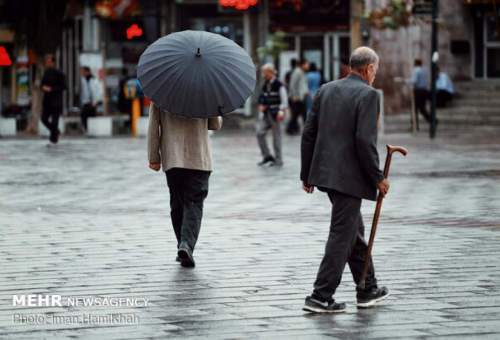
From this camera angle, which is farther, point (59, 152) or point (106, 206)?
point (59, 152)

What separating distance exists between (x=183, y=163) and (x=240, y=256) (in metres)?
0.99

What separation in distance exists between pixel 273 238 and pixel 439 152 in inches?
531

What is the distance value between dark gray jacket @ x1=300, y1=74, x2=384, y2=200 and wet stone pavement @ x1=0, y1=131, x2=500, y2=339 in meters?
0.82

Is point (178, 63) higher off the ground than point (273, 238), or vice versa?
point (178, 63)

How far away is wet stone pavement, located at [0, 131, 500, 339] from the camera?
7652 millimetres

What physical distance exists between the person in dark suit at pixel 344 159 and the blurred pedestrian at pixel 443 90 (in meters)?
27.4

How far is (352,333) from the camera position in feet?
24.1

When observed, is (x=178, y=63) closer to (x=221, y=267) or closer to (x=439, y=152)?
(x=221, y=267)

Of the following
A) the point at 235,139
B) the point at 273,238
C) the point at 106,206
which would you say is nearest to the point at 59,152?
the point at 235,139

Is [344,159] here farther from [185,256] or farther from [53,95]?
[53,95]

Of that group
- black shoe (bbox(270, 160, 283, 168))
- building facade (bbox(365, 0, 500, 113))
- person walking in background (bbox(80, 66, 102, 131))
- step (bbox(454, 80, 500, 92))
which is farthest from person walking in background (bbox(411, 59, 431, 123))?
black shoe (bbox(270, 160, 283, 168))

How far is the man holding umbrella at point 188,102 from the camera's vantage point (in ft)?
32.8

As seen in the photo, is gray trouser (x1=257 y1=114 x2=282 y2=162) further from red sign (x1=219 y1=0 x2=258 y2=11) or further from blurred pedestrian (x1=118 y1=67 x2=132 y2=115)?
red sign (x1=219 y1=0 x2=258 y2=11)

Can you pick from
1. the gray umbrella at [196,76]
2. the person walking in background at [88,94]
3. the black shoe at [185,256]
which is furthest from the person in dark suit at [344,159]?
the person walking in background at [88,94]
